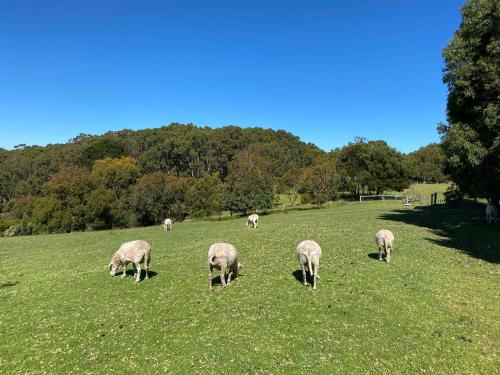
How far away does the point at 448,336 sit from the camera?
1223 centimetres

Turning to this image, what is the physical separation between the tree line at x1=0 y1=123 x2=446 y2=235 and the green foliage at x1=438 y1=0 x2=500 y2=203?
4975cm

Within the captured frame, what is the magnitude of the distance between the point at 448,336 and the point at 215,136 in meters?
155

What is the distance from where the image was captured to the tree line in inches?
2876

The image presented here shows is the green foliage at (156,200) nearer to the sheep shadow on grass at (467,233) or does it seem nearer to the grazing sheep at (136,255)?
the sheep shadow on grass at (467,233)

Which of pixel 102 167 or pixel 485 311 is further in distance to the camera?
pixel 102 167

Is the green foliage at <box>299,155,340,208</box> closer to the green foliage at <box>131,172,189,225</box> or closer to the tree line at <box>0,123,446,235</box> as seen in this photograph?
the tree line at <box>0,123,446,235</box>

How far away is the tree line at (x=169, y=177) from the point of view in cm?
7306

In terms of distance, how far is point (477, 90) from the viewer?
1168 inches

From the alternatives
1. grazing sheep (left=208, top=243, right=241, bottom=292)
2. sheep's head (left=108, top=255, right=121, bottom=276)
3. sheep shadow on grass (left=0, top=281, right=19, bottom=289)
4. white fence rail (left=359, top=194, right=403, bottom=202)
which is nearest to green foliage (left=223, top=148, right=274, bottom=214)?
white fence rail (left=359, top=194, right=403, bottom=202)

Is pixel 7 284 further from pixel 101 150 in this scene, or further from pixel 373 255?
pixel 101 150

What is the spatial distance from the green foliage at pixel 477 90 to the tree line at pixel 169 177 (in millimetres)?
49748

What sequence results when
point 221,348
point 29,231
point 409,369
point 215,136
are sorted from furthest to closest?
1. point 215,136
2. point 29,231
3. point 221,348
4. point 409,369

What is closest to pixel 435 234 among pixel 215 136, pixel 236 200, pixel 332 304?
pixel 332 304

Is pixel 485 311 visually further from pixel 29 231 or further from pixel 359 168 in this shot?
pixel 359 168
